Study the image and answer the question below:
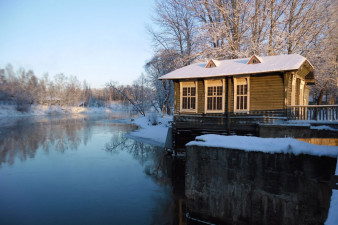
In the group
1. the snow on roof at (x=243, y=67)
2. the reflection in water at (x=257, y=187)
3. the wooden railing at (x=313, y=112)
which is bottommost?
the reflection in water at (x=257, y=187)

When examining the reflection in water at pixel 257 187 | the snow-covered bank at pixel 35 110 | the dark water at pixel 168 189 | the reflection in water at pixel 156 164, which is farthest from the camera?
the snow-covered bank at pixel 35 110

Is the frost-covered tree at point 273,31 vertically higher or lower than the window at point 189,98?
higher

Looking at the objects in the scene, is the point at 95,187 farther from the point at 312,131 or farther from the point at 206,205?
the point at 312,131

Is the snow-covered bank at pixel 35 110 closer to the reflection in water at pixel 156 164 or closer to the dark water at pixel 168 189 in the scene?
the reflection in water at pixel 156 164

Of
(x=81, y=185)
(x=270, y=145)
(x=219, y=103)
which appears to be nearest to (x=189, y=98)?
(x=219, y=103)

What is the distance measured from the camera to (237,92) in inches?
482

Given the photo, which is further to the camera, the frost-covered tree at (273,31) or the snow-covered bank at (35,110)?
the snow-covered bank at (35,110)

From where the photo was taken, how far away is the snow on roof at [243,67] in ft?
35.6

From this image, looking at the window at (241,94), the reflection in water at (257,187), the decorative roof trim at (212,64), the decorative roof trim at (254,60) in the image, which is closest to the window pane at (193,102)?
the decorative roof trim at (212,64)

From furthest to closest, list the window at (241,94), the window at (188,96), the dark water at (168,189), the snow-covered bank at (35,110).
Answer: the snow-covered bank at (35,110), the window at (188,96), the window at (241,94), the dark water at (168,189)

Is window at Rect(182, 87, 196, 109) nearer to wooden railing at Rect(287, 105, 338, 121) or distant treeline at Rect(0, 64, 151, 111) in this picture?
wooden railing at Rect(287, 105, 338, 121)

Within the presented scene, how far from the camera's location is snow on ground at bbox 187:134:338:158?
535 centimetres

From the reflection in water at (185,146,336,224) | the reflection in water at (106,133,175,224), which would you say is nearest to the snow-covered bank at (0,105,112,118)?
the reflection in water at (106,133,175,224)

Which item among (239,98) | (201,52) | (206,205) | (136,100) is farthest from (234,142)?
(136,100)
